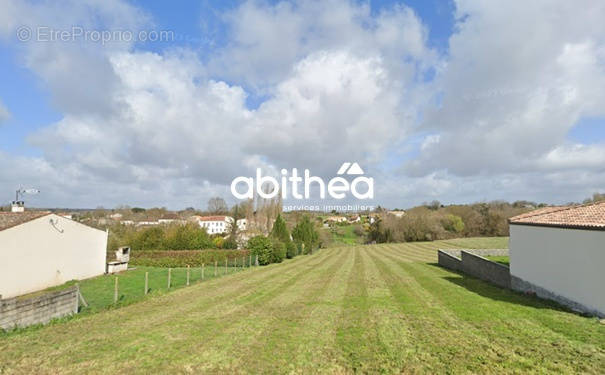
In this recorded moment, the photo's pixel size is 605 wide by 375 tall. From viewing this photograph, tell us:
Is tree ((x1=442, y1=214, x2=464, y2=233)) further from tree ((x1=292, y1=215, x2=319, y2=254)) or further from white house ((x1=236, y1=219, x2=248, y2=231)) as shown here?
white house ((x1=236, y1=219, x2=248, y2=231))

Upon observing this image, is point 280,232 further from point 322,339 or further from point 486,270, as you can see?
point 322,339

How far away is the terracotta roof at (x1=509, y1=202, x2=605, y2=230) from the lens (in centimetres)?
1027

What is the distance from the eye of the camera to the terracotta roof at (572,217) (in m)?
10.3

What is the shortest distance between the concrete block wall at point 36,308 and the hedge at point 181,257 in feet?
85.3

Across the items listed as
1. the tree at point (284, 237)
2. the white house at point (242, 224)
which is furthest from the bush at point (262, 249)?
the white house at point (242, 224)

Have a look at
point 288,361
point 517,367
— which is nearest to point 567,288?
point 517,367

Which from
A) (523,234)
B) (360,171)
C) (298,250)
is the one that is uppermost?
(360,171)

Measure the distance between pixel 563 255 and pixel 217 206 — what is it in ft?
307

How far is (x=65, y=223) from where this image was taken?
24.0 m

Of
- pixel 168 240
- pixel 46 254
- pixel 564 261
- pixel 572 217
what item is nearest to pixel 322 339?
pixel 564 261

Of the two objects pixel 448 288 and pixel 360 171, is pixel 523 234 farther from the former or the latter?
pixel 360 171

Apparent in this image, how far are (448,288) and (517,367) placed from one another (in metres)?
9.82

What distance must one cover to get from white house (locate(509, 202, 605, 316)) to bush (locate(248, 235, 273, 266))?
22388mm

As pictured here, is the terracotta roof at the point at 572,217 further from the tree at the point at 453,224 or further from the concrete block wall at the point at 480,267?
the tree at the point at 453,224
